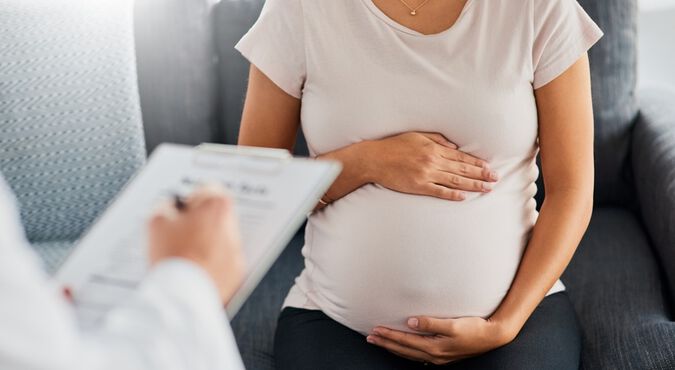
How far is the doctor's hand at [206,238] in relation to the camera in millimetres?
658

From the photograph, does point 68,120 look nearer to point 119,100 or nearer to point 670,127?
point 119,100

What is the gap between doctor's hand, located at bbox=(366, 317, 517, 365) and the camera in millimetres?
1056

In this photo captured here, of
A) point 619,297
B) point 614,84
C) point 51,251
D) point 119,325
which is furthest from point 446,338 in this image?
point 51,251

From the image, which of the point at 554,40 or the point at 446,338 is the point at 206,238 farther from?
the point at 554,40

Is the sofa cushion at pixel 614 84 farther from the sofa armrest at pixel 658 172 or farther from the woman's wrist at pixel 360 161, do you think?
the woman's wrist at pixel 360 161

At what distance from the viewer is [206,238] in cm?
66

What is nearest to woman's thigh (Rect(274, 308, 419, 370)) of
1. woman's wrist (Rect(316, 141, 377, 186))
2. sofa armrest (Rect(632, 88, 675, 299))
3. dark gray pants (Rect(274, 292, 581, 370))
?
dark gray pants (Rect(274, 292, 581, 370))

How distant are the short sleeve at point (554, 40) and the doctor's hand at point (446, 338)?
0.39 meters

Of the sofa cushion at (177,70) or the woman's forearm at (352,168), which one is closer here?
the woman's forearm at (352,168)

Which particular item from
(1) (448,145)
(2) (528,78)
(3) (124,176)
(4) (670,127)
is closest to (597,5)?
(4) (670,127)

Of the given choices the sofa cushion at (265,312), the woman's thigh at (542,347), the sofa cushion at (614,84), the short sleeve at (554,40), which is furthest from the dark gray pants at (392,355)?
the sofa cushion at (614,84)

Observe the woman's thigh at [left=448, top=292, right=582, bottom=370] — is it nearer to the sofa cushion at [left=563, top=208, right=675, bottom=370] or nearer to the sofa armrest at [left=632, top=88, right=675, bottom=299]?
the sofa cushion at [left=563, top=208, right=675, bottom=370]

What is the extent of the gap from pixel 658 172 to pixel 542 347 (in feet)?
1.68

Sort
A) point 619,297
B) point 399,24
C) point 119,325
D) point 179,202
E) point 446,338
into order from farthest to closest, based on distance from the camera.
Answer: point 619,297
point 399,24
point 446,338
point 179,202
point 119,325
